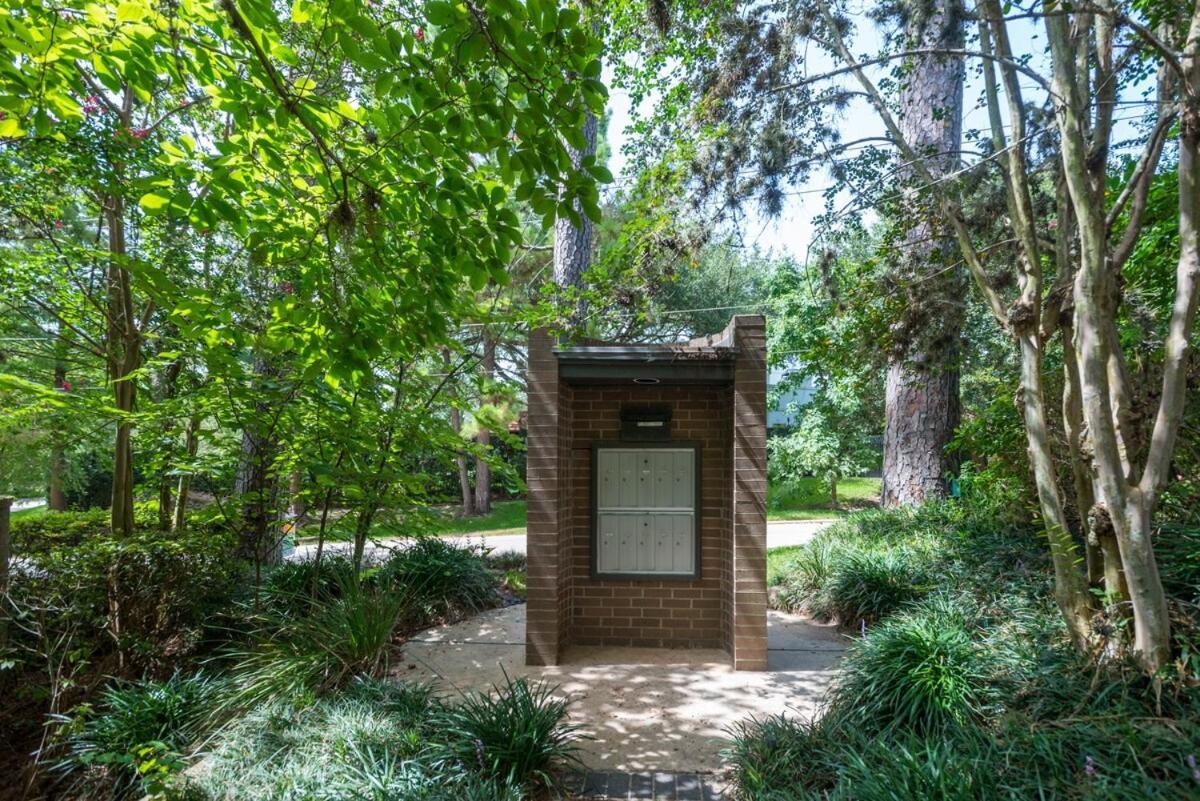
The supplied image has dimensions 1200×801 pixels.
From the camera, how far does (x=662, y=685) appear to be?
488 centimetres

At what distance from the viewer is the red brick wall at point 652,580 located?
5.82 m

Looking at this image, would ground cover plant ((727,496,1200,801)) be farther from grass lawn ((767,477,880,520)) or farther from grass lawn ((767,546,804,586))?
grass lawn ((767,477,880,520))

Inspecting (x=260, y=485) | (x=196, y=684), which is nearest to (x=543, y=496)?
(x=260, y=485)

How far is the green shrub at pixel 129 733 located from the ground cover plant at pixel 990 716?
3115 mm

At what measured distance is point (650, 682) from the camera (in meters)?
4.94

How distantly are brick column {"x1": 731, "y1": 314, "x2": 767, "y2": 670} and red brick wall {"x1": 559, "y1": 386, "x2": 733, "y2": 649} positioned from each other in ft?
1.70

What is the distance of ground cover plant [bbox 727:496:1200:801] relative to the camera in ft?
8.84

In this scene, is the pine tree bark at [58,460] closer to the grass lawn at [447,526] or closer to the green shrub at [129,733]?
the grass lawn at [447,526]

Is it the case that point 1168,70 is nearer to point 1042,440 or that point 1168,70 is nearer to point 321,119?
point 1042,440

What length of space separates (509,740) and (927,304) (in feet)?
16.3

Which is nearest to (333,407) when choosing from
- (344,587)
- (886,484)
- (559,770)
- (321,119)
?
(344,587)

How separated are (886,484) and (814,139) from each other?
5828 mm

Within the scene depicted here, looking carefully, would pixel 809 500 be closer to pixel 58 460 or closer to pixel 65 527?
pixel 65 527

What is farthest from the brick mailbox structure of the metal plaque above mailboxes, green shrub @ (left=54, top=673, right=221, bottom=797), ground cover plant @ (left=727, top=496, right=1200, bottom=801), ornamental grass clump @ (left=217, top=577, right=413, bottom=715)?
green shrub @ (left=54, top=673, right=221, bottom=797)
